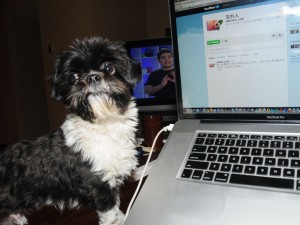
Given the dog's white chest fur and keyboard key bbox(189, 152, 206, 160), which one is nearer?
keyboard key bbox(189, 152, 206, 160)

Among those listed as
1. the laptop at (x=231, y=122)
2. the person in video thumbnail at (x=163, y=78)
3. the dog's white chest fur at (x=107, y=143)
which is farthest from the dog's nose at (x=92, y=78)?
the person in video thumbnail at (x=163, y=78)

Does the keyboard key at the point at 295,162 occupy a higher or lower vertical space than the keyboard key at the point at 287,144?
lower

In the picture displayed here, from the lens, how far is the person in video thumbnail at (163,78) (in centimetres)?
190

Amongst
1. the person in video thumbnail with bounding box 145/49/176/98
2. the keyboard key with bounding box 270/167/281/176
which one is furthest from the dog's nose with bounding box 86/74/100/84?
the person in video thumbnail with bounding box 145/49/176/98

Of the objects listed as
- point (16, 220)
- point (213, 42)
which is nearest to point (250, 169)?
point (213, 42)

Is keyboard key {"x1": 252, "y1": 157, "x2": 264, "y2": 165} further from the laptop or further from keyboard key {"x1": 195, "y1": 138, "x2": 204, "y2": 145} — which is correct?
keyboard key {"x1": 195, "y1": 138, "x2": 204, "y2": 145}

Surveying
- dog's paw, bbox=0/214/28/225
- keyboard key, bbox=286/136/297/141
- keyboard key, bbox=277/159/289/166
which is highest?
keyboard key, bbox=286/136/297/141

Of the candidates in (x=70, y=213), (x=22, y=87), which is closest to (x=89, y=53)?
(x=70, y=213)

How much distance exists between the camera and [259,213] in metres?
0.64

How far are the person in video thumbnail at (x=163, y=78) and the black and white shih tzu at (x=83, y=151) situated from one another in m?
0.87

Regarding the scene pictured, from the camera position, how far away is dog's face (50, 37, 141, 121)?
3.19 feet

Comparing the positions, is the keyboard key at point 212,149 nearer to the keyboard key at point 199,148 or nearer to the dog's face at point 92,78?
the keyboard key at point 199,148

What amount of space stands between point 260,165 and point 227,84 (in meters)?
0.29

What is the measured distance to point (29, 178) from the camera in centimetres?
97
